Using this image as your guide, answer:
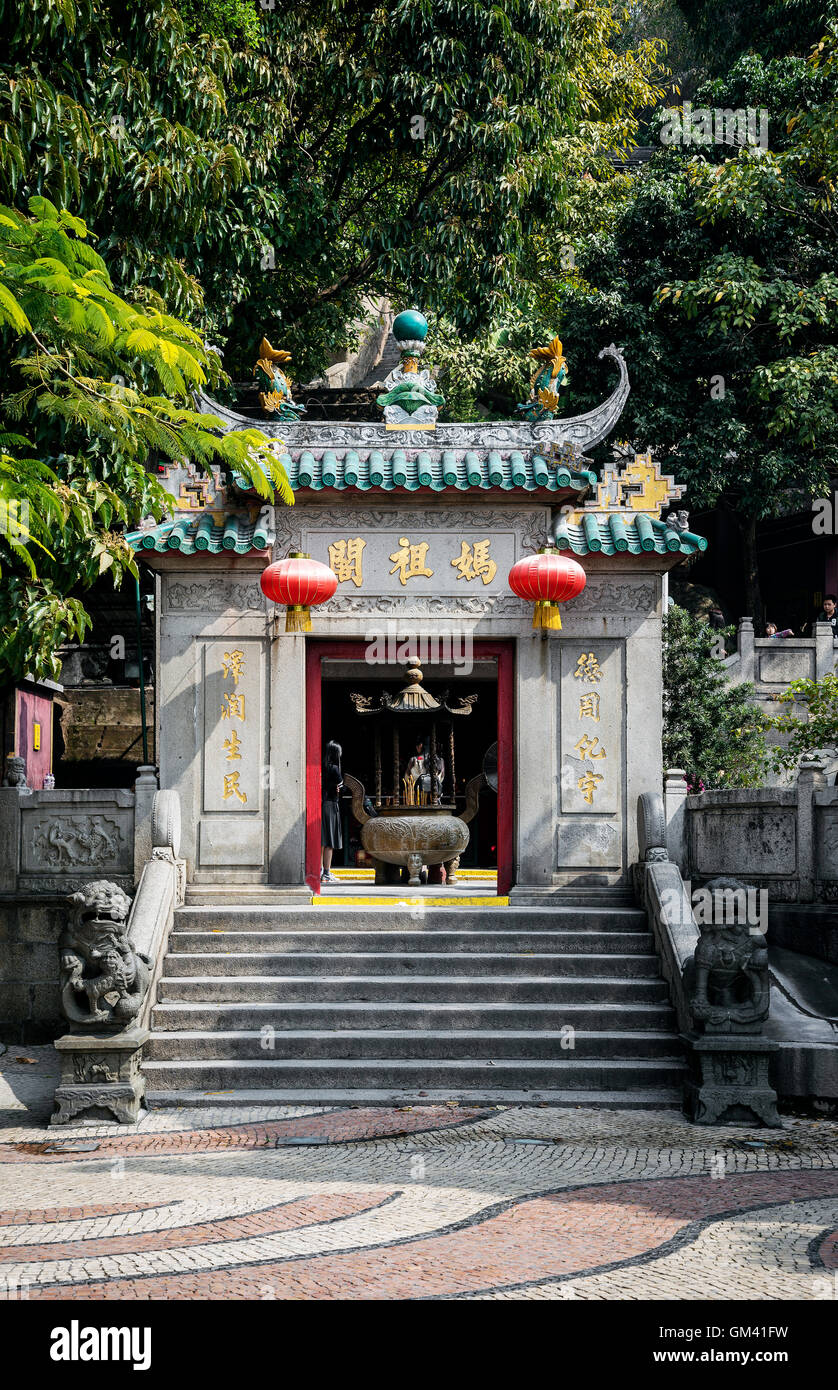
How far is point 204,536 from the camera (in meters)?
11.2

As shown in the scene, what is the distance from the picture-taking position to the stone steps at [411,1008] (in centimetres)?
889

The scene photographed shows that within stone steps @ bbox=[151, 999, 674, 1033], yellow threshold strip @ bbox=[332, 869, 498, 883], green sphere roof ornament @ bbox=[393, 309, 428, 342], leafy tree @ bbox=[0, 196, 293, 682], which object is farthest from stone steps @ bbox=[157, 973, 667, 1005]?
green sphere roof ornament @ bbox=[393, 309, 428, 342]

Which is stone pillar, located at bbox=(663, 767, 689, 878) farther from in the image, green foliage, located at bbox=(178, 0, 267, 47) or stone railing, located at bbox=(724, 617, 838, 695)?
stone railing, located at bbox=(724, 617, 838, 695)

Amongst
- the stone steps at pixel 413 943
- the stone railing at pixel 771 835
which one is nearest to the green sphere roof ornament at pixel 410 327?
the stone railing at pixel 771 835

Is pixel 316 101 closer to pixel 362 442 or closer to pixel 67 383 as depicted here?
pixel 362 442

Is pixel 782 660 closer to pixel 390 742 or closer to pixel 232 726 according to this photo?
pixel 390 742

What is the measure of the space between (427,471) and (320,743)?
262cm

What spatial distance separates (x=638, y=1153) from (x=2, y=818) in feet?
18.8

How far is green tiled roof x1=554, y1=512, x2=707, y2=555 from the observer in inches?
438

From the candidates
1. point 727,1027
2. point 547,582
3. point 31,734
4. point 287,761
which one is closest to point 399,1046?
point 727,1027

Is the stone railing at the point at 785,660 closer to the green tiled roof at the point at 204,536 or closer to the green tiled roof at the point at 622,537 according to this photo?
the green tiled roof at the point at 622,537

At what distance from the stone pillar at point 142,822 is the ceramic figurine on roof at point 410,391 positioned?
4.14 m

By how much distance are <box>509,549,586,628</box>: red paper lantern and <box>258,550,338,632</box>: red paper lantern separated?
1.60 metres

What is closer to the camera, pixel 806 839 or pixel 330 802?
pixel 806 839
